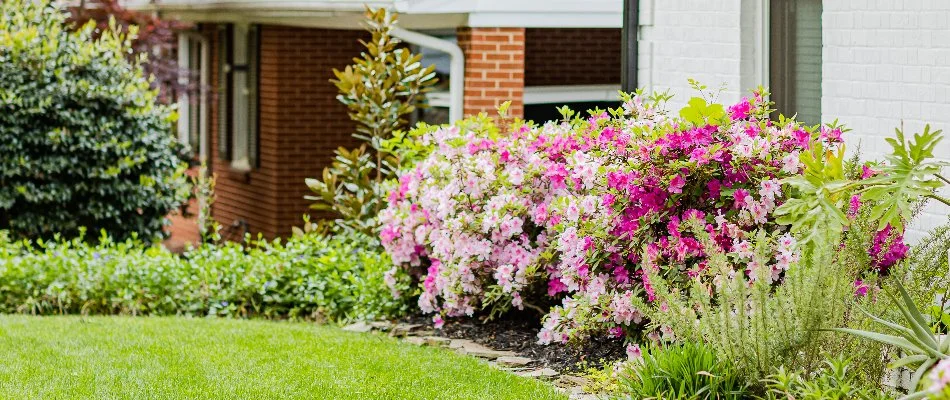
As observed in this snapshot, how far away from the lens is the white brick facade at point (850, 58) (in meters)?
6.82

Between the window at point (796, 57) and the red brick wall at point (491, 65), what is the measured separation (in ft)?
14.3

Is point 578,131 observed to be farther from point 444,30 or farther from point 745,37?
point 444,30

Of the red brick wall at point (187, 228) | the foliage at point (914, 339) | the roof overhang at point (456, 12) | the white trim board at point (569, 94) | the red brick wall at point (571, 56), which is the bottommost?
the red brick wall at point (187, 228)

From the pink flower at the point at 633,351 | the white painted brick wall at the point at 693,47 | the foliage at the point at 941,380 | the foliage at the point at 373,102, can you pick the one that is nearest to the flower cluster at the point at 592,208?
the pink flower at the point at 633,351

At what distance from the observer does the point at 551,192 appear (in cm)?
827

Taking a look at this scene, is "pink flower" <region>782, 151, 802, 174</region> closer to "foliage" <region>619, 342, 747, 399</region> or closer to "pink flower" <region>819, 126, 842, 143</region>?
"pink flower" <region>819, 126, 842, 143</region>

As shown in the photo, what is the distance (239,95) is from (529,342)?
959 cm

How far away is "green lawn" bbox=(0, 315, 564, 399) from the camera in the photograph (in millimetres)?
6559

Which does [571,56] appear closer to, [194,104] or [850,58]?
[194,104]

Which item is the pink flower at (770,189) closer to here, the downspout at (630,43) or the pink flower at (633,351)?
the pink flower at (633,351)

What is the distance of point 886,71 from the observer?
716cm

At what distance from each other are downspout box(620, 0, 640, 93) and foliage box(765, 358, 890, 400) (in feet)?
12.1

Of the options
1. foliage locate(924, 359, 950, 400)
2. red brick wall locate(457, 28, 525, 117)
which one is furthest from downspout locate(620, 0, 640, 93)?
foliage locate(924, 359, 950, 400)

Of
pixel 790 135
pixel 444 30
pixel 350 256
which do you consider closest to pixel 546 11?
pixel 444 30
